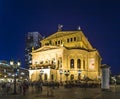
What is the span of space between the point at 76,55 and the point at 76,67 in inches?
200

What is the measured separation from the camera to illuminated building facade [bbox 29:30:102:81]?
363 feet

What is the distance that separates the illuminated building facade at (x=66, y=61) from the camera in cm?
11072


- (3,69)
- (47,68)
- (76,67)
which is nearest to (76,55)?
(76,67)

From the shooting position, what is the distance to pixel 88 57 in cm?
12175

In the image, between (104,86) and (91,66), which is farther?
(91,66)

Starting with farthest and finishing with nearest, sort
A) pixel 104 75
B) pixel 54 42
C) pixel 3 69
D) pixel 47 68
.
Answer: pixel 3 69 < pixel 54 42 < pixel 47 68 < pixel 104 75

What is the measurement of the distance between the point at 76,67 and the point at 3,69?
193 feet

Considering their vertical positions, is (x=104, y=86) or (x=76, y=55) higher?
(x=76, y=55)

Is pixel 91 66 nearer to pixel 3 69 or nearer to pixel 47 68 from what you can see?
pixel 47 68

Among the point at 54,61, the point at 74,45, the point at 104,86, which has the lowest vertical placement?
the point at 104,86

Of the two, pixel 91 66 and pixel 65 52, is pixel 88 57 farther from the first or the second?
pixel 65 52

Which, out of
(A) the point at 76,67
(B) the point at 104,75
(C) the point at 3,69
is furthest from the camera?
(C) the point at 3,69

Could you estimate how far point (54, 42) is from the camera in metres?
133

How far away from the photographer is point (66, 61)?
4523 inches
